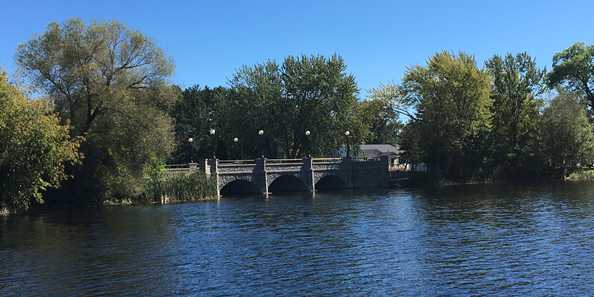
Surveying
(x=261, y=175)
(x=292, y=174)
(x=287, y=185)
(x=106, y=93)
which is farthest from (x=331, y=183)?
(x=106, y=93)

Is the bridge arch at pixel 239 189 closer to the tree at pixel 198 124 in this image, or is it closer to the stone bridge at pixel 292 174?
the stone bridge at pixel 292 174

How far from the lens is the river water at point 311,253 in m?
19.3

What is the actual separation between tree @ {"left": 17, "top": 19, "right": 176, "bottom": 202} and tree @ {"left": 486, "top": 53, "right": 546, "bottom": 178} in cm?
4901

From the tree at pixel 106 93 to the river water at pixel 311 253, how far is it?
10017 millimetres

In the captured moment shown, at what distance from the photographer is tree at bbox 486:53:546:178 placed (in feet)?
269

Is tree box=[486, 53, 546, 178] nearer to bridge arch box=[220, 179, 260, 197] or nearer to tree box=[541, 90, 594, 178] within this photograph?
tree box=[541, 90, 594, 178]

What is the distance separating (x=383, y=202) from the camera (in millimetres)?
51531

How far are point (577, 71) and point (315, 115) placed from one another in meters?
40.0

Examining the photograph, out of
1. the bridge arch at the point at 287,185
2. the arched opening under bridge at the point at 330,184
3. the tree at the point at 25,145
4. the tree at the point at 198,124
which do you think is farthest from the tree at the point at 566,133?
the tree at the point at 25,145

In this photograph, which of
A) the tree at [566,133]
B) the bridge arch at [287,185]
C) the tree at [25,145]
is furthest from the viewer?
the tree at [566,133]

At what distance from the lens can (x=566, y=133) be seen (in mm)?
78750

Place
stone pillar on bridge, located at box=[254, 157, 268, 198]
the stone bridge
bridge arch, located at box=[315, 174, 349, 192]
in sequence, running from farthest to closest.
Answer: bridge arch, located at box=[315, 174, 349, 192], stone pillar on bridge, located at box=[254, 157, 268, 198], the stone bridge

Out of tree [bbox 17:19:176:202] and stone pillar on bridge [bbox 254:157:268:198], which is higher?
tree [bbox 17:19:176:202]

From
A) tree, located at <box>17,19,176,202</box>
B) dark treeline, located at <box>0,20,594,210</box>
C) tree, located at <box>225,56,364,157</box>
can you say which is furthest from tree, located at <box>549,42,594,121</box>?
tree, located at <box>17,19,176,202</box>
